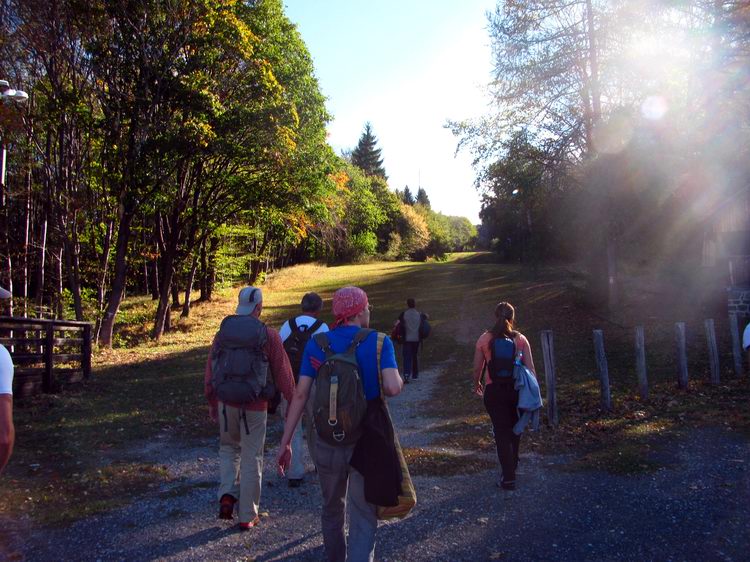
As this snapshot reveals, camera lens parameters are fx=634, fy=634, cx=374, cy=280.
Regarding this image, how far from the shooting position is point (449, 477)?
6578 millimetres

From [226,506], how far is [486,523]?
2.12 metres

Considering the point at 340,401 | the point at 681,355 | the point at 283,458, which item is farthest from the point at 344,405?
the point at 681,355

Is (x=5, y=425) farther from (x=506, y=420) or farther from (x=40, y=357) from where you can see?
(x=40, y=357)

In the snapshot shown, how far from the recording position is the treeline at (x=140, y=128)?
16.3m

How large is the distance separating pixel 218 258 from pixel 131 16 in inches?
583

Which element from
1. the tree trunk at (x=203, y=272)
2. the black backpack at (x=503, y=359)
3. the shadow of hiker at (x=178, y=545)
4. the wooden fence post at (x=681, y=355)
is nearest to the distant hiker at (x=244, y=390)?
the shadow of hiker at (x=178, y=545)

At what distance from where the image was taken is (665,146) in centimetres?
1761

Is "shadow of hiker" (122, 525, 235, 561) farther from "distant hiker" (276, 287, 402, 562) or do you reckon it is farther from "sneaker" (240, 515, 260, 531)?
"distant hiker" (276, 287, 402, 562)

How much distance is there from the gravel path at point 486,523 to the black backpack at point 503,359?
1.11 m

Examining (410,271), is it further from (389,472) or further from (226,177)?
(389,472)

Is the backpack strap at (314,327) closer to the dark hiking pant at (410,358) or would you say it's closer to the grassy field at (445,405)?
the grassy field at (445,405)

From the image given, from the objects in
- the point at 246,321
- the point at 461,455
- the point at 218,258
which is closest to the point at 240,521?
the point at 246,321

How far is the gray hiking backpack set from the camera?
4777 millimetres

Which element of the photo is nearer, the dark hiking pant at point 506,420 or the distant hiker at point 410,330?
the dark hiking pant at point 506,420
